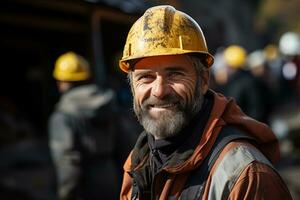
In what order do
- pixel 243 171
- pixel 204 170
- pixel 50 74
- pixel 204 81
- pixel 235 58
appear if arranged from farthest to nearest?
pixel 50 74, pixel 235 58, pixel 204 81, pixel 204 170, pixel 243 171

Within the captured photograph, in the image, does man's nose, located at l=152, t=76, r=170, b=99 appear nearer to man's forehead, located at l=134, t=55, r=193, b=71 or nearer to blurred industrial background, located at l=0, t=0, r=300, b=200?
man's forehead, located at l=134, t=55, r=193, b=71

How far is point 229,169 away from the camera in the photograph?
249 cm

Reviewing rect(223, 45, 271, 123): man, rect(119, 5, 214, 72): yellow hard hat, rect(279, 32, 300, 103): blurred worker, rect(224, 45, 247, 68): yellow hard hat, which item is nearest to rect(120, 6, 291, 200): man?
rect(119, 5, 214, 72): yellow hard hat

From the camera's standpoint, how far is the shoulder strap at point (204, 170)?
2555 millimetres

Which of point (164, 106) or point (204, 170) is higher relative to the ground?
point (164, 106)

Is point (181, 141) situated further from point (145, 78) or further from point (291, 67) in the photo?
point (291, 67)

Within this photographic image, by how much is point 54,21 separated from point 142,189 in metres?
9.23

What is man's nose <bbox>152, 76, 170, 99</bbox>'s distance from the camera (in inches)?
108

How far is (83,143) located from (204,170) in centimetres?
337

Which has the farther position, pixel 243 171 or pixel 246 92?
pixel 246 92

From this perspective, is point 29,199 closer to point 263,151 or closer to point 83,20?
point 83,20

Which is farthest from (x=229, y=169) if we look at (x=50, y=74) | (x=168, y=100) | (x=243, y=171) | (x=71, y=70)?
(x=50, y=74)

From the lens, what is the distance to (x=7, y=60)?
13.6 meters

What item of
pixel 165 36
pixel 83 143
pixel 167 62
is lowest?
pixel 83 143
